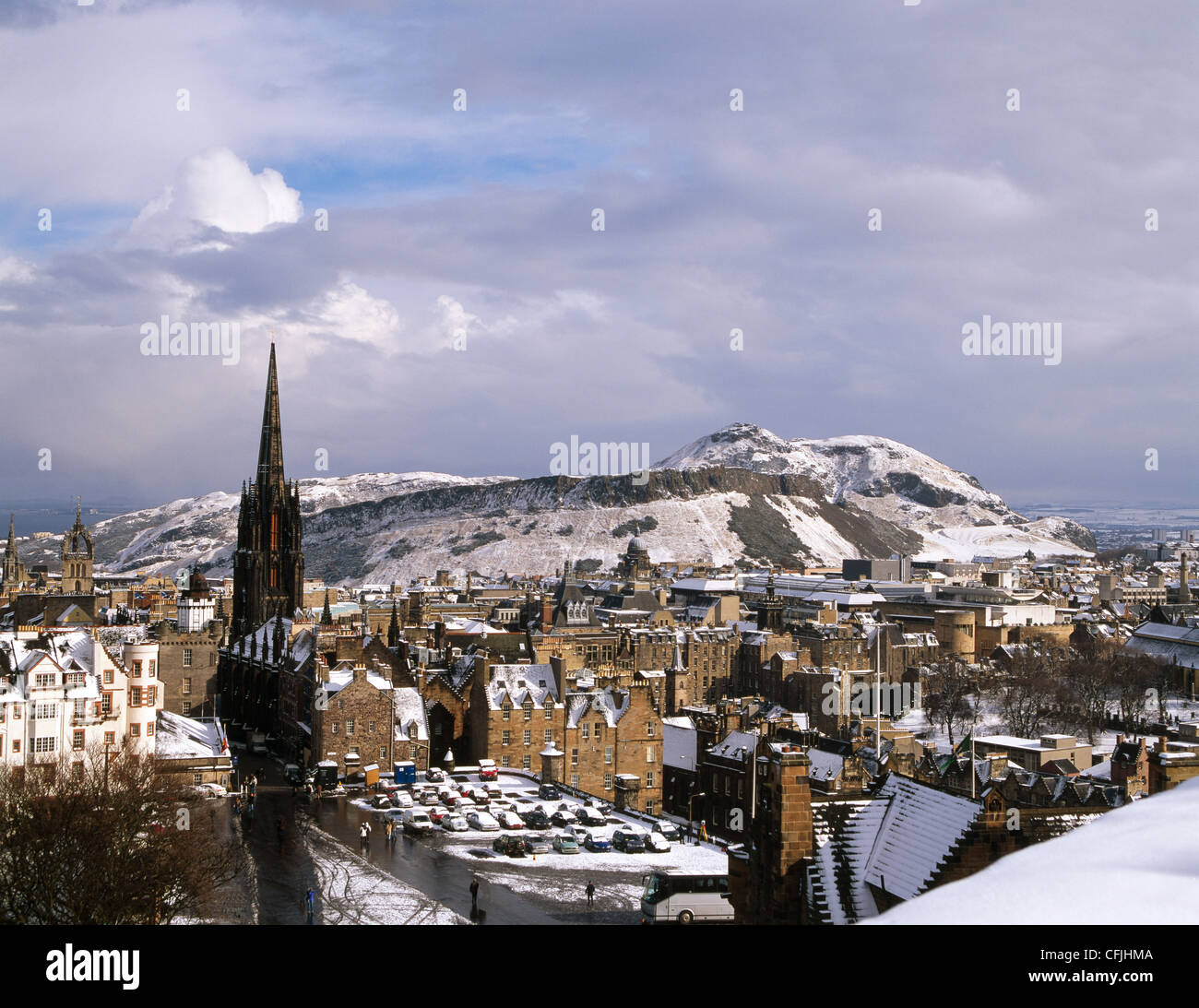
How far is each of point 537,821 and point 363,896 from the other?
43.4ft

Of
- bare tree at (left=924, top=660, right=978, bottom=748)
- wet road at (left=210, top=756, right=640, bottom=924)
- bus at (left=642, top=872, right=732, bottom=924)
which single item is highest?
bus at (left=642, top=872, right=732, bottom=924)

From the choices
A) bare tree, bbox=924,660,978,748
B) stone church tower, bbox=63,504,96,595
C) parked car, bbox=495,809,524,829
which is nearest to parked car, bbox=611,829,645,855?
parked car, bbox=495,809,524,829

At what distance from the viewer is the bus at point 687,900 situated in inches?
1258

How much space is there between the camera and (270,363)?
101 meters

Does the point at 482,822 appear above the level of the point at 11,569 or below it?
below

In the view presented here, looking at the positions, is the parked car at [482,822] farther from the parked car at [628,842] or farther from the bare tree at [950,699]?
the bare tree at [950,699]

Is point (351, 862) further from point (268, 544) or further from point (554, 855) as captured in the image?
point (268, 544)

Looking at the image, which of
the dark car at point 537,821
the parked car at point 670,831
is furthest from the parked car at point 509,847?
the parked car at point 670,831

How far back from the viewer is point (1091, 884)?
868cm

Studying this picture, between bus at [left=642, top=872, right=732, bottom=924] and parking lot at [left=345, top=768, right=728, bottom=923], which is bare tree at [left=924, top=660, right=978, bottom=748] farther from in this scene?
bus at [left=642, top=872, right=732, bottom=924]

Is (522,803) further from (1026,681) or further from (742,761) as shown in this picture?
(1026,681)

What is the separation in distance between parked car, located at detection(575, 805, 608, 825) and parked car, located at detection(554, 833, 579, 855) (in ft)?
11.8

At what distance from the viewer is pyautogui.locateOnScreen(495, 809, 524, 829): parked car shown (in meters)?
48.8

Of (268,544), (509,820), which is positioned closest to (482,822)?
(509,820)
